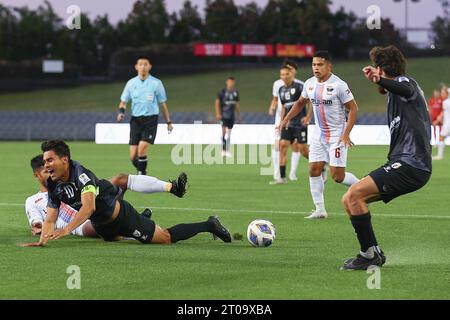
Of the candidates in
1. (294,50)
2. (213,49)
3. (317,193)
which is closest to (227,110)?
(317,193)

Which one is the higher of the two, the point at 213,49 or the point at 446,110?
the point at 213,49

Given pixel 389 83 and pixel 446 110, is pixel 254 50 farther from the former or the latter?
pixel 389 83

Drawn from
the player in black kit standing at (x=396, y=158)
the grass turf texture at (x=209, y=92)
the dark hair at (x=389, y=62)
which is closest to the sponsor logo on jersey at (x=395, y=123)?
the player in black kit standing at (x=396, y=158)

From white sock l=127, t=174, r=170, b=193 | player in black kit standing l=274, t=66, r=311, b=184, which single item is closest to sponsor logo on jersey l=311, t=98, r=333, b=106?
white sock l=127, t=174, r=170, b=193

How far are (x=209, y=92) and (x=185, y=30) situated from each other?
40.8ft

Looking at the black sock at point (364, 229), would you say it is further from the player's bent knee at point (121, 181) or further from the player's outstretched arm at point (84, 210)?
the player's bent knee at point (121, 181)

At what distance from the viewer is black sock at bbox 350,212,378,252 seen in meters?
9.19

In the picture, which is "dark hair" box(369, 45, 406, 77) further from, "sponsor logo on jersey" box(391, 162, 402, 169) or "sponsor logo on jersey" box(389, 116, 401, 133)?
"sponsor logo on jersey" box(391, 162, 402, 169)

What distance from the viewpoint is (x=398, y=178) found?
9.13m

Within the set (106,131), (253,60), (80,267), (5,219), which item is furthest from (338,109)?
(253,60)

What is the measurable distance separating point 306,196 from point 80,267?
8.64m

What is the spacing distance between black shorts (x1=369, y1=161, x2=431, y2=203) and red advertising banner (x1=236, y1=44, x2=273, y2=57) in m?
64.4

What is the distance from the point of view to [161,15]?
7719 cm

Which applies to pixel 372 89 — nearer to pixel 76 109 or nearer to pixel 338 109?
pixel 76 109
